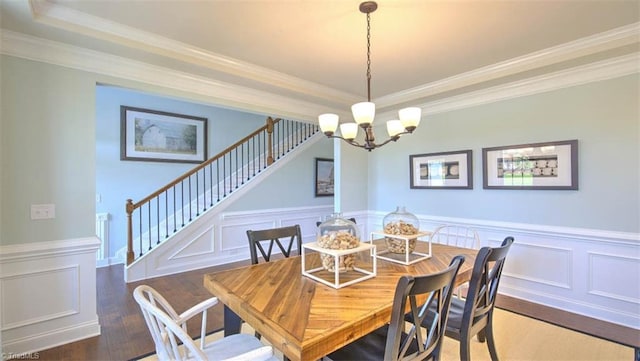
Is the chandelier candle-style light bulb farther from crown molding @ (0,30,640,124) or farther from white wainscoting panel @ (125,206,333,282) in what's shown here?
white wainscoting panel @ (125,206,333,282)

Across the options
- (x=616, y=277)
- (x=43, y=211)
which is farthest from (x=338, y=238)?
(x=616, y=277)

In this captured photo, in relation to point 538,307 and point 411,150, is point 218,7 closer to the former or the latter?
point 411,150

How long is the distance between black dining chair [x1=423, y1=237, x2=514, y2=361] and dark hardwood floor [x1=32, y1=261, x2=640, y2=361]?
1393 mm

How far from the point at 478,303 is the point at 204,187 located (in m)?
4.72

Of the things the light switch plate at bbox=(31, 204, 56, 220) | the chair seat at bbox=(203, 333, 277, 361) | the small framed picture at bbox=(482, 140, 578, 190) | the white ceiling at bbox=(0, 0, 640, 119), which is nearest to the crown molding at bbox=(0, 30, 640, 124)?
the white ceiling at bbox=(0, 0, 640, 119)

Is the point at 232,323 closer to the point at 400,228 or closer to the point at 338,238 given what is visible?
the point at 338,238

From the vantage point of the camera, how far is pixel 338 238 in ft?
5.58

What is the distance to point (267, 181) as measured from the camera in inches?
210

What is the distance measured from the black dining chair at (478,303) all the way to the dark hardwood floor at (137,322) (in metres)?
1.39

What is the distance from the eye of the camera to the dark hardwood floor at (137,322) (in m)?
2.31

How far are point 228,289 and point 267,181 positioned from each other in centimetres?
379

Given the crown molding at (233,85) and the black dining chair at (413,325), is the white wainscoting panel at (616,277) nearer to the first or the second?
the crown molding at (233,85)

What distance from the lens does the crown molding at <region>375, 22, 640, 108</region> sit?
235cm

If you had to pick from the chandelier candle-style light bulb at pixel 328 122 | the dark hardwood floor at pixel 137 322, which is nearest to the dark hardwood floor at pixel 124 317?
the dark hardwood floor at pixel 137 322
